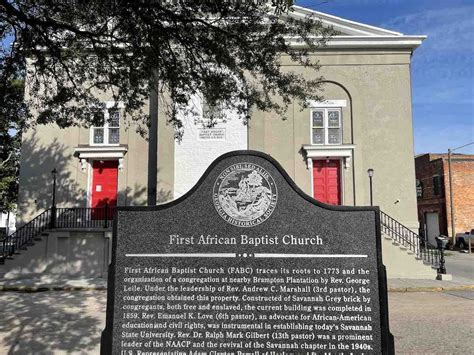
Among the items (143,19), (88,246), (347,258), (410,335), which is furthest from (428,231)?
(347,258)

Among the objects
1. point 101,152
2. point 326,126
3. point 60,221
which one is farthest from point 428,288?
point 60,221

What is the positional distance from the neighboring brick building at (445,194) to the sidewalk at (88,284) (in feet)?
71.9

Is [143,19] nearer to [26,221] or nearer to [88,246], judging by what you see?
[88,246]

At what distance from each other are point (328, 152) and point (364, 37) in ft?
18.8

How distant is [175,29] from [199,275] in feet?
22.6

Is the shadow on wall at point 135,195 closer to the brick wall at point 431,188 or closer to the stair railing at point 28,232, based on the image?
the stair railing at point 28,232

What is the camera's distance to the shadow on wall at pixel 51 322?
7.62 metres

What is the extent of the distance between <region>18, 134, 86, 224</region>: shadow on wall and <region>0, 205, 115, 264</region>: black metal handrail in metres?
0.58

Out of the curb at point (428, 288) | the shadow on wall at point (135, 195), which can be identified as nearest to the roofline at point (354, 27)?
the shadow on wall at point (135, 195)

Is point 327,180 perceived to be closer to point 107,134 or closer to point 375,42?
point 375,42

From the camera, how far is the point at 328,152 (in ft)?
67.3

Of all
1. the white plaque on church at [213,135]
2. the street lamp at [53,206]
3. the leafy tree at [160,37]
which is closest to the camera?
the leafy tree at [160,37]

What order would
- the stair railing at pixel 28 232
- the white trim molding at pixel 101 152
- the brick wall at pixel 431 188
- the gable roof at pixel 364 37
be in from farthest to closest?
the brick wall at pixel 431 188 < the gable roof at pixel 364 37 < the white trim molding at pixel 101 152 < the stair railing at pixel 28 232

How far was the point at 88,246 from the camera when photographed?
19.0m
